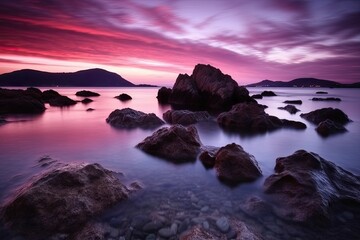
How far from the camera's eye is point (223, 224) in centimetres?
427

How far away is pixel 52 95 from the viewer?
36.2 m

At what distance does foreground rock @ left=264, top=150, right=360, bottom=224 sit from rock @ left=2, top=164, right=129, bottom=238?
11.5 ft

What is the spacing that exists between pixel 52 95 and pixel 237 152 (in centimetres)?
3662

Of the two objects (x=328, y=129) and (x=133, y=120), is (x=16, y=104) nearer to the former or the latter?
(x=133, y=120)

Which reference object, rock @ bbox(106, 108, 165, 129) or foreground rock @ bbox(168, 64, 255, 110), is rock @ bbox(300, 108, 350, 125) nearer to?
rock @ bbox(106, 108, 165, 129)

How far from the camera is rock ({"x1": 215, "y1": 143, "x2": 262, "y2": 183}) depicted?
644cm

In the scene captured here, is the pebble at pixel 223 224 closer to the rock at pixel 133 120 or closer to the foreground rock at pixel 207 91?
the rock at pixel 133 120

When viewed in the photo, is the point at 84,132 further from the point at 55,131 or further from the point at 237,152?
the point at 237,152

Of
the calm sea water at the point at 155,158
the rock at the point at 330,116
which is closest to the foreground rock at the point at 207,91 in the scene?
the rock at the point at 330,116

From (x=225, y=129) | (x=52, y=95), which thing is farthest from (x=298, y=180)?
(x=52, y=95)

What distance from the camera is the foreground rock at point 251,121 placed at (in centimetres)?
1542

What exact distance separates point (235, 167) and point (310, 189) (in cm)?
205

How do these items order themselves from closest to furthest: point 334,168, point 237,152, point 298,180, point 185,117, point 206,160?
point 298,180 < point 334,168 < point 237,152 < point 206,160 < point 185,117

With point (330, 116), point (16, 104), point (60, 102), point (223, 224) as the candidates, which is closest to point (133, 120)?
point (223, 224)
